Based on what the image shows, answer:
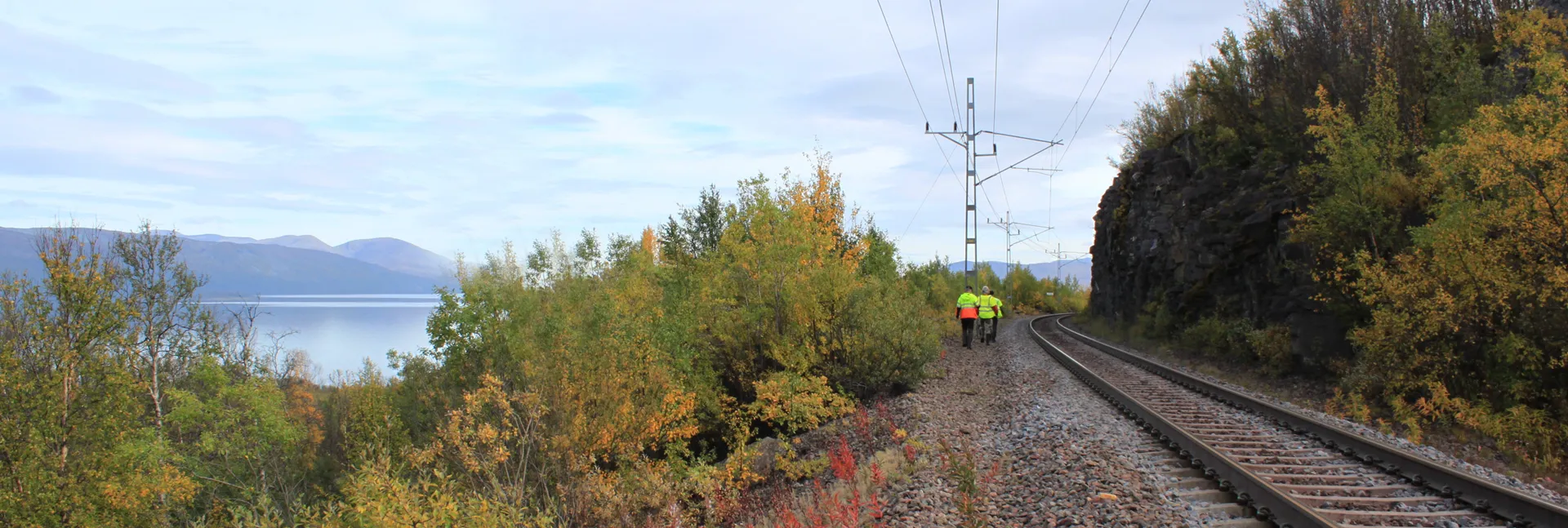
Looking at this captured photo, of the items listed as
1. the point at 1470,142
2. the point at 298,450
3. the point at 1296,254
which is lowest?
the point at 298,450

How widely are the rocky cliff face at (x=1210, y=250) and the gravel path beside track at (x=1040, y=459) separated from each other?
602 centimetres

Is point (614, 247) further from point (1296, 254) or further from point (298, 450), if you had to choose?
point (1296, 254)

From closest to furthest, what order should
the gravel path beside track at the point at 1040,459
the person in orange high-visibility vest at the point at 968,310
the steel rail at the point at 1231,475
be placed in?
the steel rail at the point at 1231,475 < the gravel path beside track at the point at 1040,459 < the person in orange high-visibility vest at the point at 968,310

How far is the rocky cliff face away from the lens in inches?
659

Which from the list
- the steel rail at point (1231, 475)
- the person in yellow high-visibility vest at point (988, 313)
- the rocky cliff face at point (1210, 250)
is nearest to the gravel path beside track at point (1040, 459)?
the steel rail at point (1231, 475)

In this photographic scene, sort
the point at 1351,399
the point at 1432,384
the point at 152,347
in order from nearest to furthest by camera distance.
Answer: the point at 1432,384 → the point at 1351,399 → the point at 152,347

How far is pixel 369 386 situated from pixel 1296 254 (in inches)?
1702

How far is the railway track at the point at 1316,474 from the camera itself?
5898 millimetres

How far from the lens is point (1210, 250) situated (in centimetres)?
2355

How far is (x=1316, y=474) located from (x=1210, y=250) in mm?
18117

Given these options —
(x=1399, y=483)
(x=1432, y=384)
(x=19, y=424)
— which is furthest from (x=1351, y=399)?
(x=19, y=424)

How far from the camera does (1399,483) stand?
700 centimetres

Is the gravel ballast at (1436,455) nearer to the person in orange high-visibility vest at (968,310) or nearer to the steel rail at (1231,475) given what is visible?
the steel rail at (1231,475)

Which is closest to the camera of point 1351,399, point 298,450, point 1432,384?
point 1432,384
